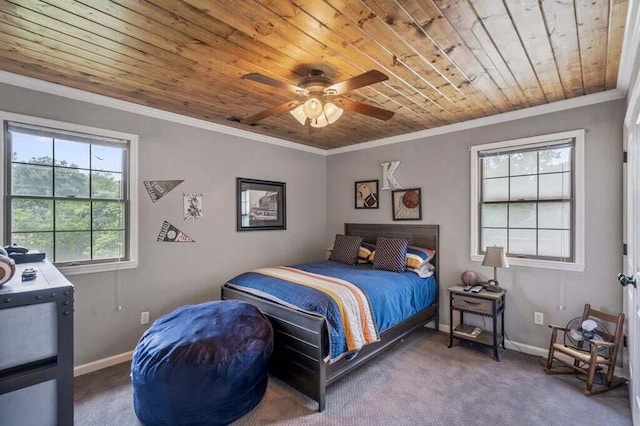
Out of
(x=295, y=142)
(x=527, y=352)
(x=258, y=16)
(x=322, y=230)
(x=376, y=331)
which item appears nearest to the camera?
(x=258, y=16)

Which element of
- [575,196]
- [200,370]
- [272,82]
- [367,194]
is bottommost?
[200,370]

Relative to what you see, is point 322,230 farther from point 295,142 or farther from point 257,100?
point 257,100

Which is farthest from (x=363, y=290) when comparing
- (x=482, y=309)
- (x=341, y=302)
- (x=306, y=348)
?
(x=482, y=309)

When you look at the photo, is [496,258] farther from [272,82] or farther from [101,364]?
[101,364]

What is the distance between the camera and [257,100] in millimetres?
2938

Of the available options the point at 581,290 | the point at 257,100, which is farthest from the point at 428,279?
the point at 257,100

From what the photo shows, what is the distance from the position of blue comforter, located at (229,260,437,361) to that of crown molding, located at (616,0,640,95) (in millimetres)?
2405

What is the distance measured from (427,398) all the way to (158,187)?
314 centimetres

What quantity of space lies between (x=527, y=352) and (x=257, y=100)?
12.1 ft

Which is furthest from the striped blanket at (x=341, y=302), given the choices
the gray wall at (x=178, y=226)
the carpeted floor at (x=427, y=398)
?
the gray wall at (x=178, y=226)

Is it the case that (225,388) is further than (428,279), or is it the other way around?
(428,279)

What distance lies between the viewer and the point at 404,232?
13.8 feet

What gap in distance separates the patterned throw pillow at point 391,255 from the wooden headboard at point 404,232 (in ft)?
1.29

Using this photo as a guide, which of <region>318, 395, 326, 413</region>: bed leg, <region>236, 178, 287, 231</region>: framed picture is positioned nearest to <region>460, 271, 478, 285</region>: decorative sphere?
<region>318, 395, 326, 413</region>: bed leg
